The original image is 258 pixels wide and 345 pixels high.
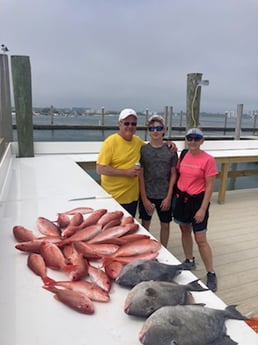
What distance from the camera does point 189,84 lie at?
216 inches

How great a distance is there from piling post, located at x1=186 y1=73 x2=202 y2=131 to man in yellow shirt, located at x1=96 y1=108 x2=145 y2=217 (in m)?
3.04

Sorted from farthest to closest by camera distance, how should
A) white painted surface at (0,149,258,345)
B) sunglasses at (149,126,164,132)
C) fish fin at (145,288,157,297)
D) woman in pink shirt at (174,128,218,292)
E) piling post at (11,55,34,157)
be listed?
piling post at (11,55,34,157) → sunglasses at (149,126,164,132) → woman in pink shirt at (174,128,218,292) → fish fin at (145,288,157,297) → white painted surface at (0,149,258,345)

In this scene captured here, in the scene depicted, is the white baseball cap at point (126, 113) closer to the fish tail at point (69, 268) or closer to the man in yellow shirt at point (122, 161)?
the man in yellow shirt at point (122, 161)

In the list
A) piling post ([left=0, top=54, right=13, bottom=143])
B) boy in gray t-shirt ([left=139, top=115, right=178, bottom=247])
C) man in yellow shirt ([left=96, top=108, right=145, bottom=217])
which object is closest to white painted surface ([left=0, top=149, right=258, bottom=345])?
man in yellow shirt ([left=96, top=108, right=145, bottom=217])

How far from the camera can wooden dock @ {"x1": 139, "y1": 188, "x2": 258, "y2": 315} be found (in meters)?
2.73

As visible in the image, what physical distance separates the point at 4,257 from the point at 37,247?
0.51 feet

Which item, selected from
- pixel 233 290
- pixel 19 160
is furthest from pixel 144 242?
pixel 19 160

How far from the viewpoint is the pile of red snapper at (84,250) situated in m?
1.21

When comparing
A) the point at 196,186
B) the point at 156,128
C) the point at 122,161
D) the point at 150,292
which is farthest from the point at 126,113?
the point at 150,292

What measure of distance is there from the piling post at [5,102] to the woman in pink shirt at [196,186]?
296 cm

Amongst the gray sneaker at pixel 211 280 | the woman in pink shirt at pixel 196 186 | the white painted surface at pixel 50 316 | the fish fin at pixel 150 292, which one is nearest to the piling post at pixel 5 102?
the woman in pink shirt at pixel 196 186

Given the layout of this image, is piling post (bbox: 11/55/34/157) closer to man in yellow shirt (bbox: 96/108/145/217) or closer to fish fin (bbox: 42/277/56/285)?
man in yellow shirt (bbox: 96/108/145/217)

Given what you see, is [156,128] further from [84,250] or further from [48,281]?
[48,281]

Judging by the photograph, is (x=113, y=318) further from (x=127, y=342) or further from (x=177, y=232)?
(x=177, y=232)
